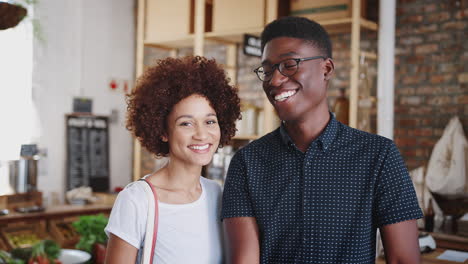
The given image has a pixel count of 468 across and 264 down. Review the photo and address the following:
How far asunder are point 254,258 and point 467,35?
3107mm

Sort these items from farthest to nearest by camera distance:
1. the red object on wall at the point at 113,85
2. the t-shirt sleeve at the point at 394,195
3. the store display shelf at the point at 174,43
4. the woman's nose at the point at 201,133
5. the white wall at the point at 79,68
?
the red object on wall at the point at 113,85 < the white wall at the point at 79,68 < the store display shelf at the point at 174,43 < the woman's nose at the point at 201,133 < the t-shirt sleeve at the point at 394,195

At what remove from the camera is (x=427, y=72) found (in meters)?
4.02

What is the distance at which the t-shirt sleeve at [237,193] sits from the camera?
146 cm

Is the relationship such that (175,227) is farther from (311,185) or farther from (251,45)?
(251,45)

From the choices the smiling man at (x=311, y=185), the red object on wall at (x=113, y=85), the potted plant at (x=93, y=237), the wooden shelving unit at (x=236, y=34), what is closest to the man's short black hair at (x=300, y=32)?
the smiling man at (x=311, y=185)

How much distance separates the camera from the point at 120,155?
6.05m

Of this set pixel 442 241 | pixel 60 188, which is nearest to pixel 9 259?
pixel 442 241

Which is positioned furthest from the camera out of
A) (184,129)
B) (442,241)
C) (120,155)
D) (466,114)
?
(120,155)

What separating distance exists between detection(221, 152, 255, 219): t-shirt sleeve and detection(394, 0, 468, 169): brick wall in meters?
2.80

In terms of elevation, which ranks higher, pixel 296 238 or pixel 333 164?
pixel 333 164

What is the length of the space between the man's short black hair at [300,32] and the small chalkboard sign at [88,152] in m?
4.46

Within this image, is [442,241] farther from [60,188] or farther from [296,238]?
[60,188]

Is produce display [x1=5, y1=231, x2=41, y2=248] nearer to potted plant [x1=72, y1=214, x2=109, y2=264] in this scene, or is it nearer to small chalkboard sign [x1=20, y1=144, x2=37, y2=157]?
small chalkboard sign [x1=20, y1=144, x2=37, y2=157]

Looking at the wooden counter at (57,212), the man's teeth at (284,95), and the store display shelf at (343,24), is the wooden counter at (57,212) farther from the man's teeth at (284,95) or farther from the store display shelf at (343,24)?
the man's teeth at (284,95)
